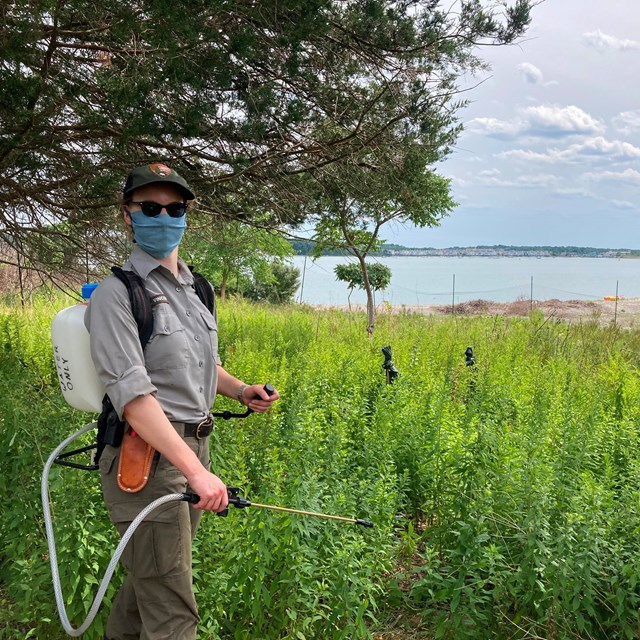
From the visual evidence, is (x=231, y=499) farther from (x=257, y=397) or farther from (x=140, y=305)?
(x=140, y=305)

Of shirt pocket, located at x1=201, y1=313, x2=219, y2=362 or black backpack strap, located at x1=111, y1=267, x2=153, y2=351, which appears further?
shirt pocket, located at x1=201, y1=313, x2=219, y2=362

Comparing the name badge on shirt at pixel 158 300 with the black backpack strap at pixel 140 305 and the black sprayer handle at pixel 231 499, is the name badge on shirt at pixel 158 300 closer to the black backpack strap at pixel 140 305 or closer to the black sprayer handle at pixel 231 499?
the black backpack strap at pixel 140 305

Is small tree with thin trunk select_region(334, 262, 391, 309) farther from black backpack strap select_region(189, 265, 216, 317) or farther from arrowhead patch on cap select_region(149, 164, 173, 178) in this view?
arrowhead patch on cap select_region(149, 164, 173, 178)

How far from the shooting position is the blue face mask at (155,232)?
2.68 metres

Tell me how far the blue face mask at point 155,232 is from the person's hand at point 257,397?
712 mm

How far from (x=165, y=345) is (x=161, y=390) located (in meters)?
0.17

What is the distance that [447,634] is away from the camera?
3.56m

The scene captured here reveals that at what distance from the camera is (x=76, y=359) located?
259cm

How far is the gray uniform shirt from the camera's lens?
7.84 ft

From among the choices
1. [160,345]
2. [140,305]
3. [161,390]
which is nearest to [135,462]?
[161,390]

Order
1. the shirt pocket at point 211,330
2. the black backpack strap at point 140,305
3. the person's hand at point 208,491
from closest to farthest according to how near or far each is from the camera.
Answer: the person's hand at point 208,491 < the black backpack strap at point 140,305 < the shirt pocket at point 211,330

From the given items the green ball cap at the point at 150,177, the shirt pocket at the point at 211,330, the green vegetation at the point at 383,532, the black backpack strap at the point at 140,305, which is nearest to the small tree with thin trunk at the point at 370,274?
the green vegetation at the point at 383,532

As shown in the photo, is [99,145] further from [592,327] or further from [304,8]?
[592,327]

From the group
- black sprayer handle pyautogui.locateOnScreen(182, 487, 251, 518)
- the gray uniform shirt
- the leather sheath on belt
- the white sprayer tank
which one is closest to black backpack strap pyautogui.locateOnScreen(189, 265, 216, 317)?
the gray uniform shirt
